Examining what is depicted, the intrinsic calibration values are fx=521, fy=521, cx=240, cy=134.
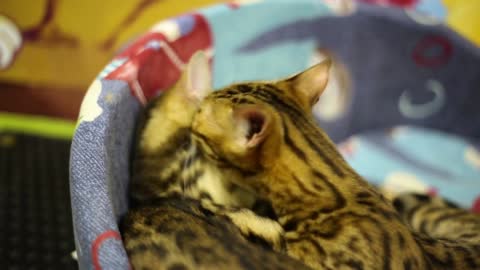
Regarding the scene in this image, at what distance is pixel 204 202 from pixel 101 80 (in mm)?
349

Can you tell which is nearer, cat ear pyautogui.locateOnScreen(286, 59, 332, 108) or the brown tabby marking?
cat ear pyautogui.locateOnScreen(286, 59, 332, 108)

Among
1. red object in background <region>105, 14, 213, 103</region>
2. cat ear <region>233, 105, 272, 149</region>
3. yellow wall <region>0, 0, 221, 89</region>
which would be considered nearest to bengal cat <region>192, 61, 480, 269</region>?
cat ear <region>233, 105, 272, 149</region>

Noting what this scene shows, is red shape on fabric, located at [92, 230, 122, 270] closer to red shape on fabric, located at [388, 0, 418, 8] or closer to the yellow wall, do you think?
the yellow wall

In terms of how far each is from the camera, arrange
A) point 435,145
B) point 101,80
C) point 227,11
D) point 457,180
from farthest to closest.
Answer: point 435,145 < point 457,180 < point 227,11 < point 101,80

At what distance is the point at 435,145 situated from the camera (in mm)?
1892

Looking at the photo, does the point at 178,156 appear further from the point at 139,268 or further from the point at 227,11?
the point at 227,11

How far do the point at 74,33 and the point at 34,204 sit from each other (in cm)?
65

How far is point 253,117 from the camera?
0.93 metres

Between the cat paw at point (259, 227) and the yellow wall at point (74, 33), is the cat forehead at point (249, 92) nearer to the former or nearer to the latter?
the cat paw at point (259, 227)

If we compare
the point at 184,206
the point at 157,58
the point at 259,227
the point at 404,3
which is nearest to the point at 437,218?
the point at 259,227

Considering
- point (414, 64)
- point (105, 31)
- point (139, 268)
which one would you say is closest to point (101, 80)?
point (139, 268)

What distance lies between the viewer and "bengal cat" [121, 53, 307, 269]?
87 cm

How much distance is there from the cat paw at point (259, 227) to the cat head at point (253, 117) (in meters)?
0.09

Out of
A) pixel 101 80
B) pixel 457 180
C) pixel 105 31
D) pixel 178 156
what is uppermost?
pixel 105 31
